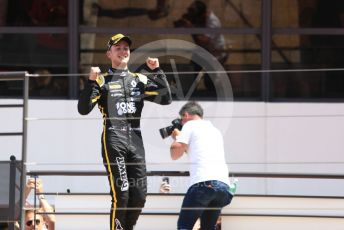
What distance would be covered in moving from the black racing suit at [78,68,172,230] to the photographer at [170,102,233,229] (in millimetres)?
471

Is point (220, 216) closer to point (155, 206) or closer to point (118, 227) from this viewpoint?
point (155, 206)

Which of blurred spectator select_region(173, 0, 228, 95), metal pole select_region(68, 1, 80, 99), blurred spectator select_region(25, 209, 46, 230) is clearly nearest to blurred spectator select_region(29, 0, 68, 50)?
metal pole select_region(68, 1, 80, 99)

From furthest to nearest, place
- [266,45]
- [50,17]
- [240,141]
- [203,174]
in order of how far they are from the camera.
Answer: [50,17] → [266,45] → [240,141] → [203,174]

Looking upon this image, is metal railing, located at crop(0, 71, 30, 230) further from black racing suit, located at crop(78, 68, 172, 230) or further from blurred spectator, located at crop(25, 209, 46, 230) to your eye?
blurred spectator, located at crop(25, 209, 46, 230)

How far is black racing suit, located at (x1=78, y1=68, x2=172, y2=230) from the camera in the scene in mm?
8172

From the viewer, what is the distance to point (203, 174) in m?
8.72

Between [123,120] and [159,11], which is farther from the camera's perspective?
[159,11]

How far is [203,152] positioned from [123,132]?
81cm

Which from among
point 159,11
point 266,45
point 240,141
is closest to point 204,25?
point 159,11

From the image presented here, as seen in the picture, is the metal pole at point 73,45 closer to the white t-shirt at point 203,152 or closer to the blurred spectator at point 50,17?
the blurred spectator at point 50,17

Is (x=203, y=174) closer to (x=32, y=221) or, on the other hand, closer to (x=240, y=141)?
(x=32, y=221)

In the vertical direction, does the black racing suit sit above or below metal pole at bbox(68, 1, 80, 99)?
below

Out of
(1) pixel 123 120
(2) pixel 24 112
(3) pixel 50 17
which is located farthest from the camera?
(3) pixel 50 17

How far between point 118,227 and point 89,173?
1128 mm
